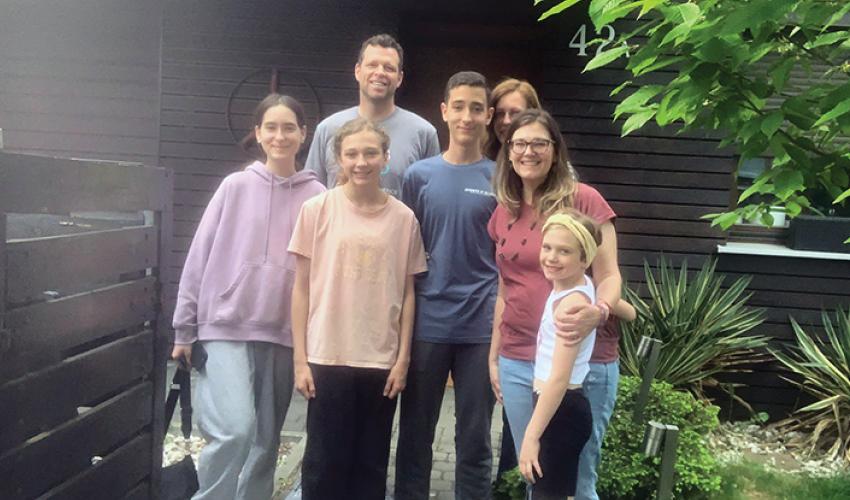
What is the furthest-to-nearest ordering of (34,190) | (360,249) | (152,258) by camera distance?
(360,249) → (152,258) → (34,190)

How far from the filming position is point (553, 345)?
2.48m

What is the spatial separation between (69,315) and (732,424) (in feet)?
18.8

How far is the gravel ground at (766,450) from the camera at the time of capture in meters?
5.52

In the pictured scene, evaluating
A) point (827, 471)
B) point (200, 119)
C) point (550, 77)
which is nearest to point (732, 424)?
point (827, 471)

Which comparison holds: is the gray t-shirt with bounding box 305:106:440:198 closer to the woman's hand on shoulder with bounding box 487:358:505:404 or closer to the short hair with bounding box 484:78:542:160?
the short hair with bounding box 484:78:542:160

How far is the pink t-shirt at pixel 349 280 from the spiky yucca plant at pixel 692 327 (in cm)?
313

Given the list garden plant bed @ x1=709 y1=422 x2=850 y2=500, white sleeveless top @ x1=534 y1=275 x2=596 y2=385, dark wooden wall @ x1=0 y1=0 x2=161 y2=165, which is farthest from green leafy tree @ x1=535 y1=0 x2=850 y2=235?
dark wooden wall @ x1=0 y1=0 x2=161 y2=165

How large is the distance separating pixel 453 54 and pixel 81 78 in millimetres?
3337

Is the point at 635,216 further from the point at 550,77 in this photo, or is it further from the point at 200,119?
the point at 200,119

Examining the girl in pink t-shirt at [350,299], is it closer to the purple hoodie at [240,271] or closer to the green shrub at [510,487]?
the purple hoodie at [240,271]

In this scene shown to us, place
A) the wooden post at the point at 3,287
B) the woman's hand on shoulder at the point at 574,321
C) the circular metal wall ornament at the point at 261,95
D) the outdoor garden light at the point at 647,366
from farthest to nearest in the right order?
the circular metal wall ornament at the point at 261,95
the outdoor garden light at the point at 647,366
the woman's hand on shoulder at the point at 574,321
the wooden post at the point at 3,287

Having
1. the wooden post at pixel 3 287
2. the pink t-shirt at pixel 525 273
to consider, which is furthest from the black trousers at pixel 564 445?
the wooden post at pixel 3 287

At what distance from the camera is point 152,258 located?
8.78 feet

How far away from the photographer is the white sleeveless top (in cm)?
249
